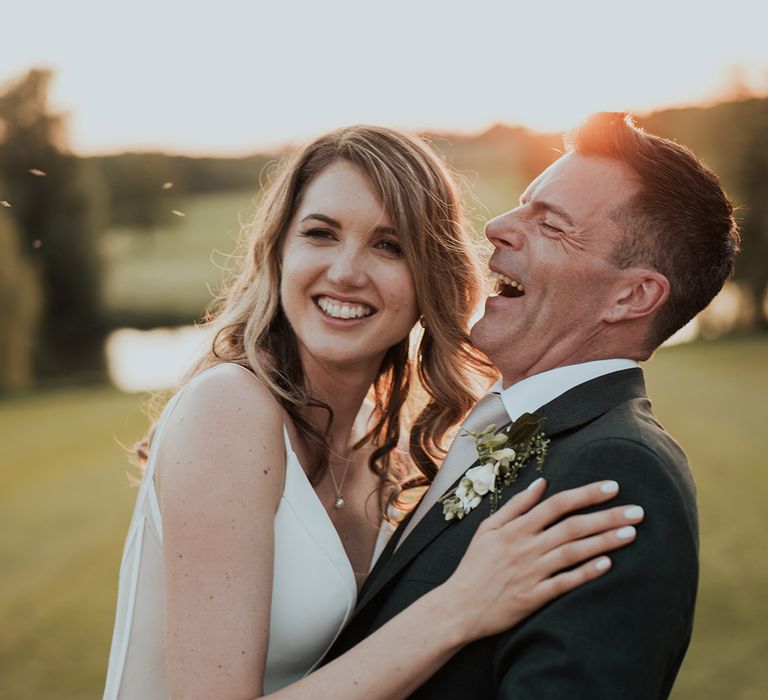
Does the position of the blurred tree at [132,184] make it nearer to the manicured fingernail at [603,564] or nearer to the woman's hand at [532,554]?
the woman's hand at [532,554]

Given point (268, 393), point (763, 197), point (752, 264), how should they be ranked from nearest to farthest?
1. point (268, 393)
2. point (752, 264)
3. point (763, 197)

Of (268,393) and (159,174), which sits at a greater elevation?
(268,393)

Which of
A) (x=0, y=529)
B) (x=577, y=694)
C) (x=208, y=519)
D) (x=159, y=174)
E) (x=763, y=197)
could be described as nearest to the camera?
(x=577, y=694)

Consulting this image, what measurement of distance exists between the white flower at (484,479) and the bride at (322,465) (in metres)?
0.15

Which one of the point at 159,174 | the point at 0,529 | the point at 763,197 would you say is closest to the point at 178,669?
the point at 0,529

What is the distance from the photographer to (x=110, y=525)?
1095 centimetres

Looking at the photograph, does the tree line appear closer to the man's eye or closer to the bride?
the bride

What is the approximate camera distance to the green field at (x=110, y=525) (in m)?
7.50

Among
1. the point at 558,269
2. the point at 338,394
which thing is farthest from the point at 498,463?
the point at 338,394

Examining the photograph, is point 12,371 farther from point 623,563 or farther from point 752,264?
point 623,563

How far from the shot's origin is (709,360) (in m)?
17.9

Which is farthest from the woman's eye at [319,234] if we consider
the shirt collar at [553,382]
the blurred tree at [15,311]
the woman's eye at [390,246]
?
the blurred tree at [15,311]

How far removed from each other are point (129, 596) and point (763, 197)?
18.5 metres

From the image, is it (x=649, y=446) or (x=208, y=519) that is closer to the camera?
(x=649, y=446)
